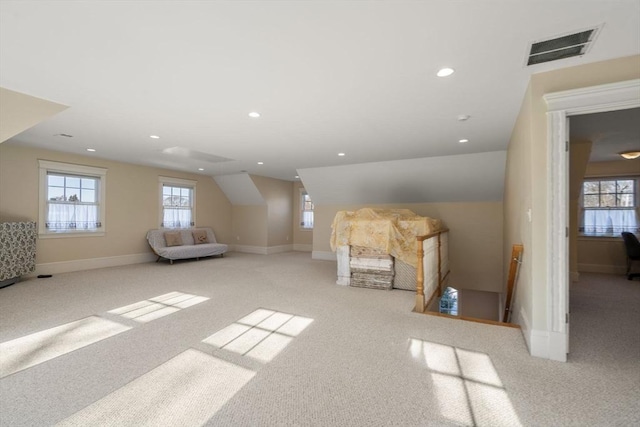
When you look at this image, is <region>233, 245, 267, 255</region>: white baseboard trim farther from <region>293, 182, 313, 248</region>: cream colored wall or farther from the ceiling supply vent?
the ceiling supply vent

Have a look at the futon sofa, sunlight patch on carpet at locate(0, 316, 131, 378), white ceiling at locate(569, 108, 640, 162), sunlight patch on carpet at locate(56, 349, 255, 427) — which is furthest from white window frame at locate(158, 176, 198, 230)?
white ceiling at locate(569, 108, 640, 162)

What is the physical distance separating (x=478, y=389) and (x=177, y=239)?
6968 millimetres

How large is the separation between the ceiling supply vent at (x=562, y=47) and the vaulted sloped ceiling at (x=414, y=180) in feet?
10.5

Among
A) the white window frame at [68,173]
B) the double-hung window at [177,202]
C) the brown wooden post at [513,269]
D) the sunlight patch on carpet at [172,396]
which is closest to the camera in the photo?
the sunlight patch on carpet at [172,396]

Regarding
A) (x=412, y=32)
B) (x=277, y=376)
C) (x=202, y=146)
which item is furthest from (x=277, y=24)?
(x=202, y=146)

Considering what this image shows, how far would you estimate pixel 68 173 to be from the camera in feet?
18.4

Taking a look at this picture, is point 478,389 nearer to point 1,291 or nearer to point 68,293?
point 68,293

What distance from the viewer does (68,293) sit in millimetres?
4059

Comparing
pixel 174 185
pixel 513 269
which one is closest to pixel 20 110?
pixel 174 185

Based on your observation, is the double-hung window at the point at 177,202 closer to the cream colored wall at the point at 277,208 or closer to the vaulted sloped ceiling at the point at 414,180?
the cream colored wall at the point at 277,208

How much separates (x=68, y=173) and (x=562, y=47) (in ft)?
24.9

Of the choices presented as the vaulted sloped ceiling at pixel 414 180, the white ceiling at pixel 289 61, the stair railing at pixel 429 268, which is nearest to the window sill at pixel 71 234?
the white ceiling at pixel 289 61

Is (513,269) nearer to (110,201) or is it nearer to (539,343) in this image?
(539,343)

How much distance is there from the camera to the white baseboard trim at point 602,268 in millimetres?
5782
